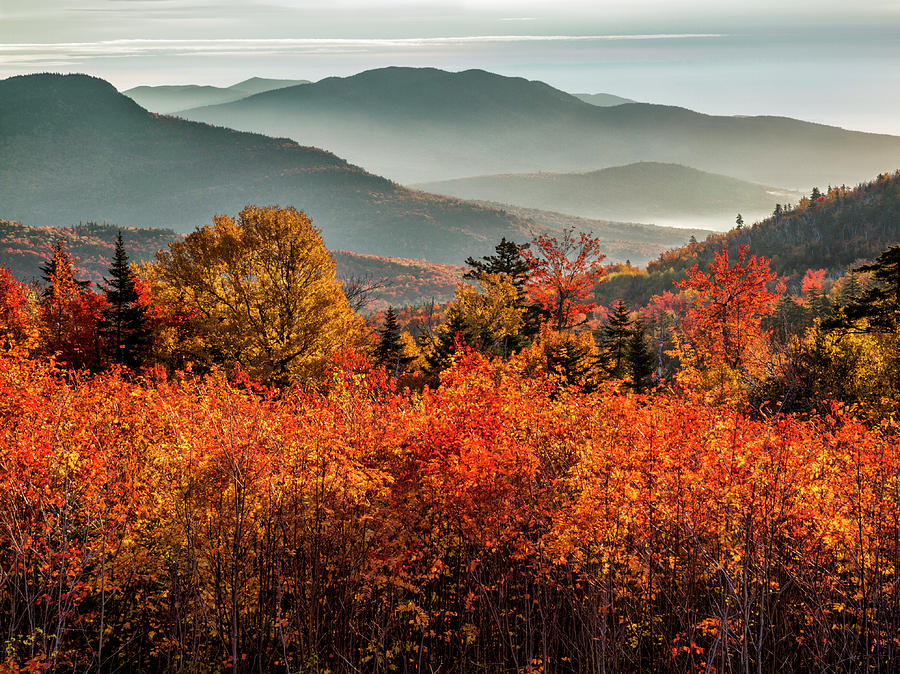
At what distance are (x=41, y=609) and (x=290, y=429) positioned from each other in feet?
20.2

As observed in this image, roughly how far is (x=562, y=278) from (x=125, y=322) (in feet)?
107

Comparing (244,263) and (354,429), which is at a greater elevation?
(244,263)

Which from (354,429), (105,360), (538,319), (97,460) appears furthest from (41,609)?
(538,319)

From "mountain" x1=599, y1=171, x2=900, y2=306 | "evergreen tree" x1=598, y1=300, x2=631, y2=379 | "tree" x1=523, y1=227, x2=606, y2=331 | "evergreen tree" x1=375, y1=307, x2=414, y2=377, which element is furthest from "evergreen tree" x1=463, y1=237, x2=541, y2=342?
"mountain" x1=599, y1=171, x2=900, y2=306

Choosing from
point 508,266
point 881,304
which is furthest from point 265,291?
point 881,304

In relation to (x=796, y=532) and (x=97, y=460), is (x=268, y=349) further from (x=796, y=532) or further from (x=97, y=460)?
(x=796, y=532)

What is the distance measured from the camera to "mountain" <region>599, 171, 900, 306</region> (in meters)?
171

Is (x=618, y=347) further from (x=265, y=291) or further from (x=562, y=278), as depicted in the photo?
(x=265, y=291)

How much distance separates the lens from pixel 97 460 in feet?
44.8

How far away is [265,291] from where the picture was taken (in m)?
33.5

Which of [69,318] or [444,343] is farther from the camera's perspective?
[69,318]

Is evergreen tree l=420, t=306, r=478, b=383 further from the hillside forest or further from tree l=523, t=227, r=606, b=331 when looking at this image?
the hillside forest

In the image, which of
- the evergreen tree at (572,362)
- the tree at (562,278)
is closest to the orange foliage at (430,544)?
the evergreen tree at (572,362)

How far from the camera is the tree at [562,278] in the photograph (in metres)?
54.6
